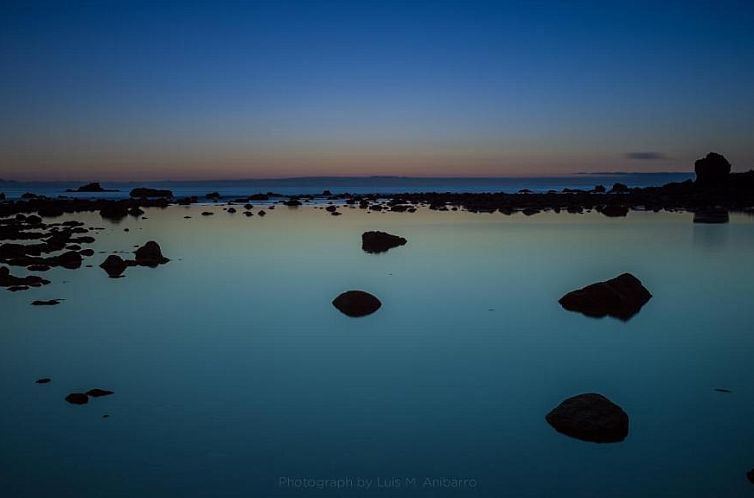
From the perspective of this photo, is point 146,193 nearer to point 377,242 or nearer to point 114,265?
point 377,242

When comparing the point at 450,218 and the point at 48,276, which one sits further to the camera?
the point at 450,218

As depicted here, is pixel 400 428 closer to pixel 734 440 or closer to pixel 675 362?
pixel 734 440

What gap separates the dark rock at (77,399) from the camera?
7.42m

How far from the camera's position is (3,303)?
13.4 meters

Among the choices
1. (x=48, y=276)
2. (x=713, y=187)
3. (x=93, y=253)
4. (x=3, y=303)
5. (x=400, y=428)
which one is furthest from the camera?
(x=713, y=187)

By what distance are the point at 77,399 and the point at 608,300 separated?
10.5 meters

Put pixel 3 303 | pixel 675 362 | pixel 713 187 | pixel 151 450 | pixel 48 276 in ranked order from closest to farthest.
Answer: pixel 151 450
pixel 675 362
pixel 3 303
pixel 48 276
pixel 713 187

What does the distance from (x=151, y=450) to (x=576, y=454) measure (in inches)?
181

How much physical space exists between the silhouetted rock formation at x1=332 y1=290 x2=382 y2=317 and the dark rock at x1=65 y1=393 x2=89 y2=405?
5817mm

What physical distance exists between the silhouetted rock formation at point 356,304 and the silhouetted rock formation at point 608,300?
4.41 m

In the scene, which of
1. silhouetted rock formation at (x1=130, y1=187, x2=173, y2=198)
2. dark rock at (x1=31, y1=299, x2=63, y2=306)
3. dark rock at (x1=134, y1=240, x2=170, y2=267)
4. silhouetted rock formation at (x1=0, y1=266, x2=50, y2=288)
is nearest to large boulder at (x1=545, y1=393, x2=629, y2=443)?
dark rock at (x1=31, y1=299, x2=63, y2=306)

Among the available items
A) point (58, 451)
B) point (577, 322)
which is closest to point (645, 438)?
point (577, 322)

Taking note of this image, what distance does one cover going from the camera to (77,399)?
7.45m

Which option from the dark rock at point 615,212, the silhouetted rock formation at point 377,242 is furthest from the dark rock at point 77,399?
the dark rock at point 615,212
